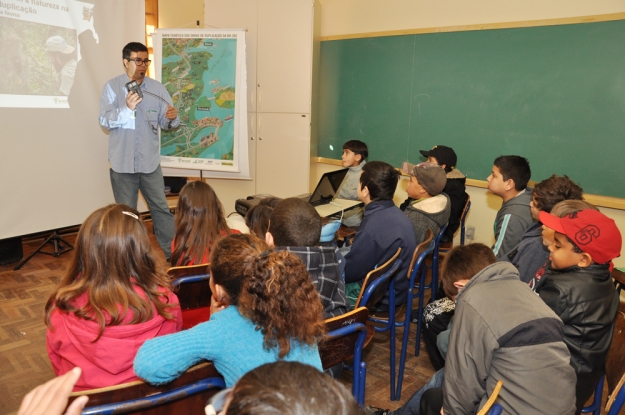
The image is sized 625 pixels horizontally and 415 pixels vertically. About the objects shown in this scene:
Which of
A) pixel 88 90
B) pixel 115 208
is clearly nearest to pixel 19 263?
pixel 88 90

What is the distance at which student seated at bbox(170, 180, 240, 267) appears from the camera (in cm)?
221

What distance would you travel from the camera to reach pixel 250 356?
→ 46.1 inches

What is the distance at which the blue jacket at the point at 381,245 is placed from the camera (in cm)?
230

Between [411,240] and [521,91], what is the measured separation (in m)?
2.07

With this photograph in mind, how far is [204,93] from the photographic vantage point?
15.5 ft

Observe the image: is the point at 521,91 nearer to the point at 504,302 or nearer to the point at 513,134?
the point at 513,134

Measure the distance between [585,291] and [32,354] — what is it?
2682 millimetres

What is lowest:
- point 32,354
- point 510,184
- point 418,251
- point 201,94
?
point 32,354

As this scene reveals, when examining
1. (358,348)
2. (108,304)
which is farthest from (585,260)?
(108,304)

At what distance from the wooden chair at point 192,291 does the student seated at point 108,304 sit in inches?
9.1

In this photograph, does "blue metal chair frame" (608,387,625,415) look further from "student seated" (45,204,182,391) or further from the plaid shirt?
"student seated" (45,204,182,391)

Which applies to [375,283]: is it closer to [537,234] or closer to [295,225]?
[295,225]

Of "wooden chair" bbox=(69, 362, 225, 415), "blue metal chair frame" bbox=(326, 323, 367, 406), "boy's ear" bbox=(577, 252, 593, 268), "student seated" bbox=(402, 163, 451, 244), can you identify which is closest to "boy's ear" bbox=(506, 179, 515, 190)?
"student seated" bbox=(402, 163, 451, 244)

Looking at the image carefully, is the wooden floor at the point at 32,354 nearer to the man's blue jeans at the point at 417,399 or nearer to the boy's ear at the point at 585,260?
the man's blue jeans at the point at 417,399
